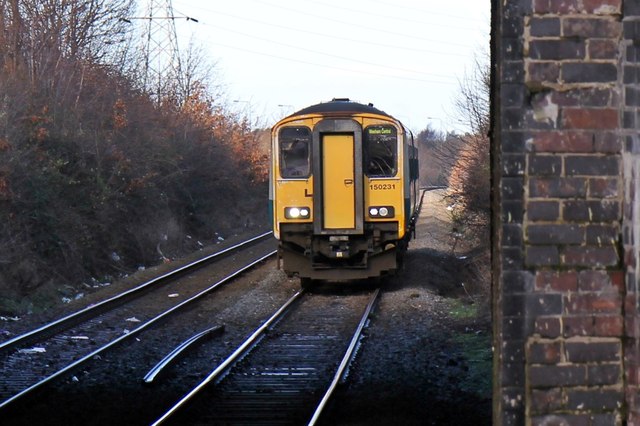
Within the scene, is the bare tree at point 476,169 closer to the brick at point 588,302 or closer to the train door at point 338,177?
the train door at point 338,177

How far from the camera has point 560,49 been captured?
3.28 m

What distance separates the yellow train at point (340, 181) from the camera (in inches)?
599

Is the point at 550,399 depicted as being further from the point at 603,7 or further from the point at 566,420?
the point at 603,7

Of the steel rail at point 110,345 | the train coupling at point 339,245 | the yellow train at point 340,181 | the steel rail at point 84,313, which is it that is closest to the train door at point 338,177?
the yellow train at point 340,181

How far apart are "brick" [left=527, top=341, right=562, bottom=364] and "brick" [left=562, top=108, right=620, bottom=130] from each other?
2.64 feet

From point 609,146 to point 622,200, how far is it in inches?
8.2

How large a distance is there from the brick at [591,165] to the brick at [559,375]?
0.72 m

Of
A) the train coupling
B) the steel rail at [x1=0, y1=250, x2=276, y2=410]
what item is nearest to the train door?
the train coupling

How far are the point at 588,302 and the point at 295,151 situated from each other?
483 inches

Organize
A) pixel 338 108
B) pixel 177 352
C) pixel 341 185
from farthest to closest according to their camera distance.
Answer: pixel 338 108 < pixel 341 185 < pixel 177 352

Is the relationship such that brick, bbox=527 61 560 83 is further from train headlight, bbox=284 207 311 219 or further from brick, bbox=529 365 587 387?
train headlight, bbox=284 207 311 219

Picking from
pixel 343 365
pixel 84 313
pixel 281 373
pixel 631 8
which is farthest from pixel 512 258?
pixel 84 313

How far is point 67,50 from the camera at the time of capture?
2397cm

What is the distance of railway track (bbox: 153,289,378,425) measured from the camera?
307 inches
